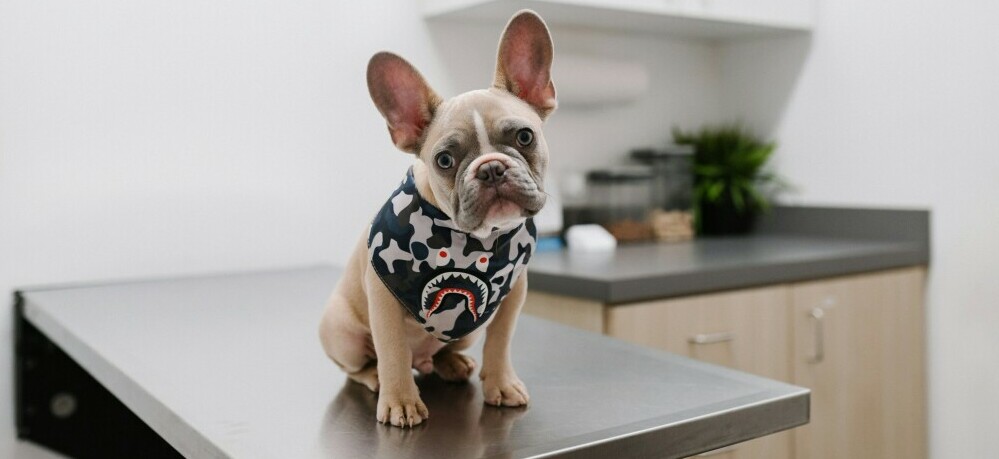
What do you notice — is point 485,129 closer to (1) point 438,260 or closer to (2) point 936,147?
(1) point 438,260

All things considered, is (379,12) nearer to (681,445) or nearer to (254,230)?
(254,230)

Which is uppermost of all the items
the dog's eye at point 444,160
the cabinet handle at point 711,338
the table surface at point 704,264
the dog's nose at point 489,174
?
the dog's eye at point 444,160

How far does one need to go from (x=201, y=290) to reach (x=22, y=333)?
1.18 ft

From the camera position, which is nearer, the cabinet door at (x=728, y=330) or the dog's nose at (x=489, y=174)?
the dog's nose at (x=489, y=174)

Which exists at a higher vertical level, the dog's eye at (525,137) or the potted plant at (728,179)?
the dog's eye at (525,137)

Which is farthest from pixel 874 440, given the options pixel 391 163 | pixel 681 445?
pixel 681 445

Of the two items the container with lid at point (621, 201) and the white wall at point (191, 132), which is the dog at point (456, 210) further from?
the container with lid at point (621, 201)

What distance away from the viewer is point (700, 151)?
8.71 ft

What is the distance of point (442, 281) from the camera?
847 millimetres

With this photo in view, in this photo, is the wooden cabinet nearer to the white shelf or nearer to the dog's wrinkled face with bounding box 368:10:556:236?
the white shelf

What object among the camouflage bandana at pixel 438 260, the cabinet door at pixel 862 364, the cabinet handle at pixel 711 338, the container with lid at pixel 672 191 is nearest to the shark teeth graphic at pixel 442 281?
the camouflage bandana at pixel 438 260

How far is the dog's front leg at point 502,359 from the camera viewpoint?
932 millimetres

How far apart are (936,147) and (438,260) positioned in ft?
6.14

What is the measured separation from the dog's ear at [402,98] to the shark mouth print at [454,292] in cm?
13
